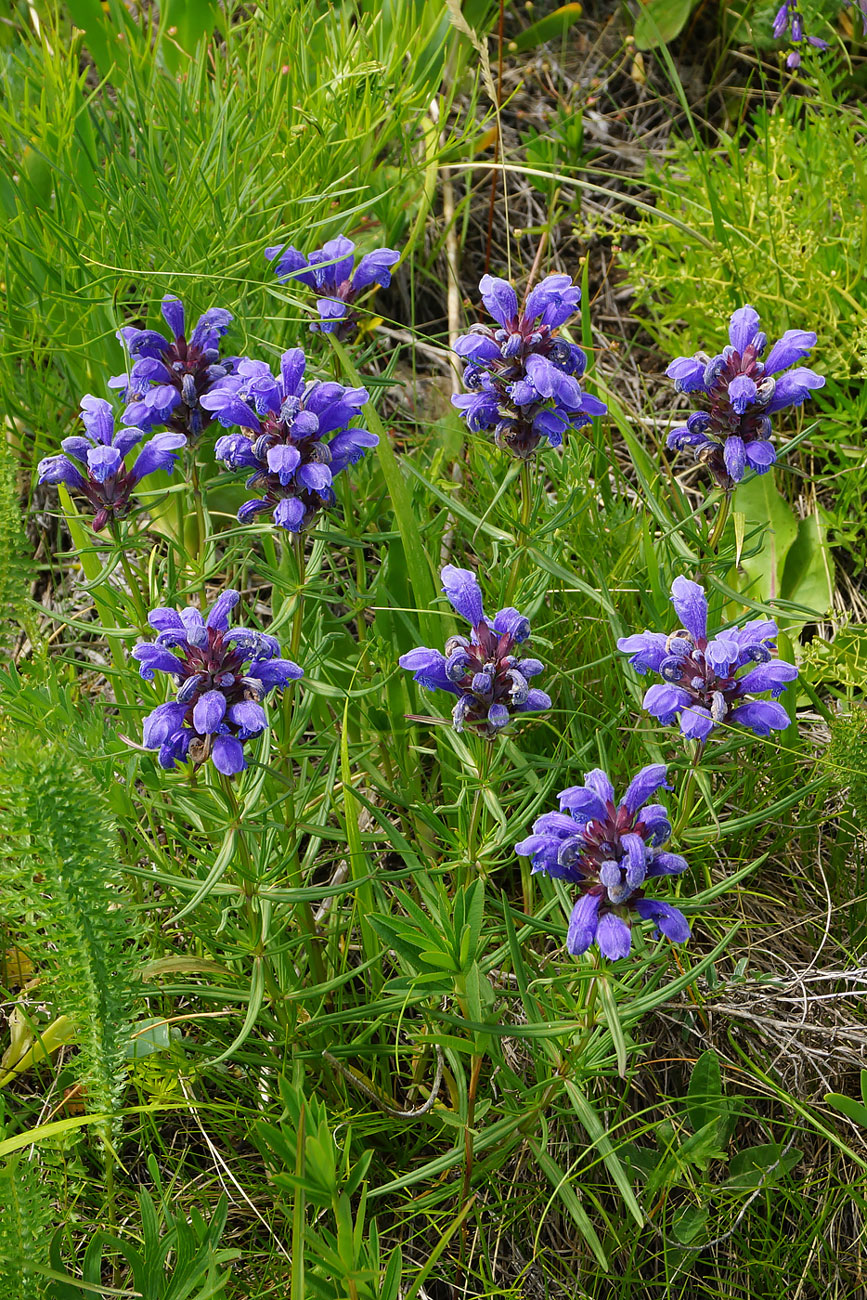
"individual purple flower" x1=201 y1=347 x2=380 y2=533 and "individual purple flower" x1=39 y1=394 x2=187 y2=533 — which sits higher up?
"individual purple flower" x1=201 y1=347 x2=380 y2=533

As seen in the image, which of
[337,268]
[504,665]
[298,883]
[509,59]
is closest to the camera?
[504,665]

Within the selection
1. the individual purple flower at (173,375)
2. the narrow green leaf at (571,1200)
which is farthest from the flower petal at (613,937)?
the individual purple flower at (173,375)

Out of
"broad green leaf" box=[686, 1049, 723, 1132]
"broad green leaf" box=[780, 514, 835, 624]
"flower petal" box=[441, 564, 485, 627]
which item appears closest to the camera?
"flower petal" box=[441, 564, 485, 627]

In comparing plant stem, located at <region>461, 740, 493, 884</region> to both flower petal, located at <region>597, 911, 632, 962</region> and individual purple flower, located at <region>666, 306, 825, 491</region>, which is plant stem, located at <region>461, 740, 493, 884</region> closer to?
flower petal, located at <region>597, 911, 632, 962</region>

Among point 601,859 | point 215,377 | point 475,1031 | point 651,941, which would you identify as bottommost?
point 651,941

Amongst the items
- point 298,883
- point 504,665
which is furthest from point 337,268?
point 298,883

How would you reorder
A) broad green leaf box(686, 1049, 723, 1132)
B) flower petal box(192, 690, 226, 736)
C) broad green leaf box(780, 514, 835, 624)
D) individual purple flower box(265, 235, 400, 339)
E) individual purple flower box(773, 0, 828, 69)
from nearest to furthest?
flower petal box(192, 690, 226, 736) → broad green leaf box(686, 1049, 723, 1132) → individual purple flower box(265, 235, 400, 339) → broad green leaf box(780, 514, 835, 624) → individual purple flower box(773, 0, 828, 69)

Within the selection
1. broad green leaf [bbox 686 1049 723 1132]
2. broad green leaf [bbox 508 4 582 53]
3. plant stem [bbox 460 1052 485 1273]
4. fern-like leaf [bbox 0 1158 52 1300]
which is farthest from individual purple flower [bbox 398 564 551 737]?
broad green leaf [bbox 508 4 582 53]

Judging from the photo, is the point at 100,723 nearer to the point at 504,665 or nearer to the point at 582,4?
the point at 504,665

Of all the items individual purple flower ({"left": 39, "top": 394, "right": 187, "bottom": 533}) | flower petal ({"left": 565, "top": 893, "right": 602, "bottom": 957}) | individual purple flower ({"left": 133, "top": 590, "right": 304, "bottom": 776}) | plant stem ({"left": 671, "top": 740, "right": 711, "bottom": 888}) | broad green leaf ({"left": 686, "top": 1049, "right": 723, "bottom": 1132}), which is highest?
individual purple flower ({"left": 39, "top": 394, "right": 187, "bottom": 533})
